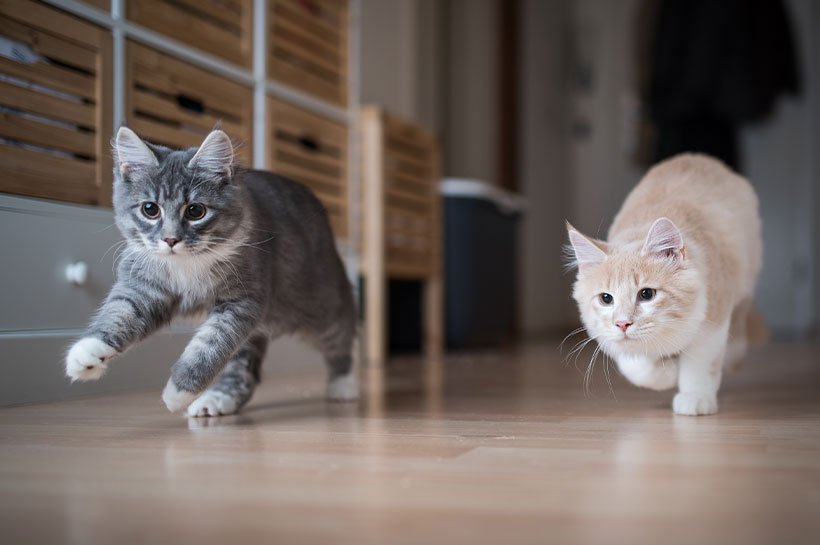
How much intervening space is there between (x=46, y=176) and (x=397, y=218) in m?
1.86

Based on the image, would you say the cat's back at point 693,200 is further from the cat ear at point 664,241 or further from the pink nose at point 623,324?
the pink nose at point 623,324

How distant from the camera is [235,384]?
1934 millimetres

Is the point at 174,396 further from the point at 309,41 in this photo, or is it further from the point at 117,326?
the point at 309,41

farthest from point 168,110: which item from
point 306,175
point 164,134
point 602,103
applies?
point 602,103

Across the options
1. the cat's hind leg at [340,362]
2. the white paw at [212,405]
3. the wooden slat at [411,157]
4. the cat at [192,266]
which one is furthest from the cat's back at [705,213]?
the wooden slat at [411,157]

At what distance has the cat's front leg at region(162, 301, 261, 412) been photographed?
159cm

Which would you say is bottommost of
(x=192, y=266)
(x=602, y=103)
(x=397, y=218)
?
(x=192, y=266)

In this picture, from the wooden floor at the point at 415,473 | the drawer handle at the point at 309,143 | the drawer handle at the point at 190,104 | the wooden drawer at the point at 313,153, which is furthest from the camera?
the drawer handle at the point at 309,143

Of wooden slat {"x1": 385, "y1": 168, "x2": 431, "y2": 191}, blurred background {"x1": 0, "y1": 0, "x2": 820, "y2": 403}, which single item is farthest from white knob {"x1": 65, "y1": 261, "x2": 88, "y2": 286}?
wooden slat {"x1": 385, "y1": 168, "x2": 431, "y2": 191}

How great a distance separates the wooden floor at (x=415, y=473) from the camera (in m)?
0.92

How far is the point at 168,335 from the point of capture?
8.14 feet

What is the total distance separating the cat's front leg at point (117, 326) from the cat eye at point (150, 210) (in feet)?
0.50

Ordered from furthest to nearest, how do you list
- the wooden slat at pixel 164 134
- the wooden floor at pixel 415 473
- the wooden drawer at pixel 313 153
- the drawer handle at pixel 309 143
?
the drawer handle at pixel 309 143
the wooden drawer at pixel 313 153
the wooden slat at pixel 164 134
the wooden floor at pixel 415 473

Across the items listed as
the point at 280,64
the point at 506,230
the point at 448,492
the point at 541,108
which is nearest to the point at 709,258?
the point at 448,492
